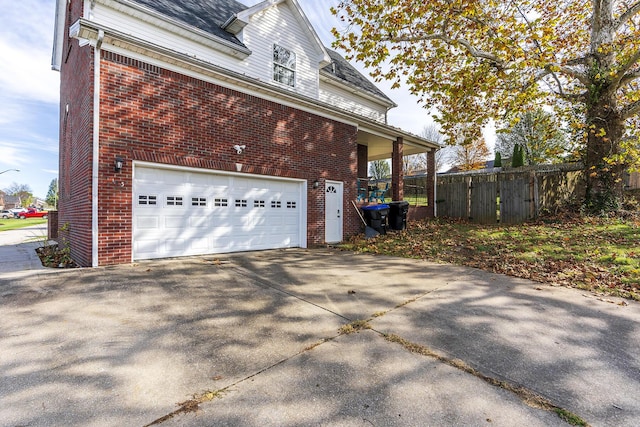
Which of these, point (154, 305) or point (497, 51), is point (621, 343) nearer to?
point (154, 305)

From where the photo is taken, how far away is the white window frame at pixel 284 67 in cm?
1092

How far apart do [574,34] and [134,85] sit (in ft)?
50.7

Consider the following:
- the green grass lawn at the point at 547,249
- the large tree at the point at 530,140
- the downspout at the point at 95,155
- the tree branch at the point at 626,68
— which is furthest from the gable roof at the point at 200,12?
the large tree at the point at 530,140

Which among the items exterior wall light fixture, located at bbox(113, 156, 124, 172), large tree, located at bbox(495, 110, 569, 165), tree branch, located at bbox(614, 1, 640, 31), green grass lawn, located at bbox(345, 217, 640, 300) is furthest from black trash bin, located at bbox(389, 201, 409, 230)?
tree branch, located at bbox(614, 1, 640, 31)

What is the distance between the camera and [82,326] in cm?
328

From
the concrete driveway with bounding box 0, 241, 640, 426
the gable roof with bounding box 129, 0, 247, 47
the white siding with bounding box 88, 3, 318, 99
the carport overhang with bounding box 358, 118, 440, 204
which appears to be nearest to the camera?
the concrete driveway with bounding box 0, 241, 640, 426

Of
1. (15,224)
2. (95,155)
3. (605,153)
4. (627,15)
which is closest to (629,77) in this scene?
(627,15)

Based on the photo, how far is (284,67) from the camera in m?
11.1

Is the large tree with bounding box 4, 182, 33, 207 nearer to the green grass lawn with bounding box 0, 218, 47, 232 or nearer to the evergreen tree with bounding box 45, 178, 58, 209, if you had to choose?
the evergreen tree with bounding box 45, 178, 58, 209

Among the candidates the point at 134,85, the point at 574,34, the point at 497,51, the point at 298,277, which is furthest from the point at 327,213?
the point at 574,34

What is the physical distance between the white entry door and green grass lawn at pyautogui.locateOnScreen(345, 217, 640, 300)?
661 millimetres

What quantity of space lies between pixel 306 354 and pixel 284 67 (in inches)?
425

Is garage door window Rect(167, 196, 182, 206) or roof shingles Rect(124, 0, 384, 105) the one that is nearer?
garage door window Rect(167, 196, 182, 206)

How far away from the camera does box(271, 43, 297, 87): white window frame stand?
35.8 ft
